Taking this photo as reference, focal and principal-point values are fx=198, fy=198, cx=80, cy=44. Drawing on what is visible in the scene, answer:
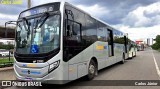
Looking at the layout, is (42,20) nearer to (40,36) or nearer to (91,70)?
(40,36)

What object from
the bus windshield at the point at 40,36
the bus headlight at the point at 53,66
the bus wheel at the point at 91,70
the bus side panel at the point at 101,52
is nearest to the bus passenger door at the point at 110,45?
the bus side panel at the point at 101,52

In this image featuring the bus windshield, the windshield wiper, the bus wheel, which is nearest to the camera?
the bus windshield

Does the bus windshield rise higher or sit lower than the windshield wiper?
lower

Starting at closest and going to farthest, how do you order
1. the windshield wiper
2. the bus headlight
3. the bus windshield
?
the bus headlight → the bus windshield → the windshield wiper

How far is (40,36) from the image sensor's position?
273 inches

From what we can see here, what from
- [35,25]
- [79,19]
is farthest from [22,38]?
[79,19]

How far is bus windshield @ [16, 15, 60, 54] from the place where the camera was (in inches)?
268

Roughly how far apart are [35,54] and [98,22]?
5.41 m

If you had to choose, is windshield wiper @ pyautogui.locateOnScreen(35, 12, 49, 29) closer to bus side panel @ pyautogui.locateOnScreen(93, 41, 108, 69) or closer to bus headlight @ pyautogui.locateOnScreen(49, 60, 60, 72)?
bus headlight @ pyautogui.locateOnScreen(49, 60, 60, 72)

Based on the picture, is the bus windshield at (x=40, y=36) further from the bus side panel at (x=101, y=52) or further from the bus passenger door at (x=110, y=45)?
the bus passenger door at (x=110, y=45)

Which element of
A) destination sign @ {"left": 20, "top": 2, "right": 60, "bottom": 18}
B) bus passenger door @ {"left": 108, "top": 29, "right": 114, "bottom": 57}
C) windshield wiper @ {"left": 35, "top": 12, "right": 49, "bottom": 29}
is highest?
destination sign @ {"left": 20, "top": 2, "right": 60, "bottom": 18}

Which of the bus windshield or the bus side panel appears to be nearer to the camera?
the bus windshield

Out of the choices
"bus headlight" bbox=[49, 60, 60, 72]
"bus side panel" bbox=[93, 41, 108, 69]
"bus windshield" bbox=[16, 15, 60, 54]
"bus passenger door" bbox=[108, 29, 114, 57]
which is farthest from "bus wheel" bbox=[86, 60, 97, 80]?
"bus passenger door" bbox=[108, 29, 114, 57]

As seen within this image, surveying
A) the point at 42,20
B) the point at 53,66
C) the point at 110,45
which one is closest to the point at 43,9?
the point at 42,20
